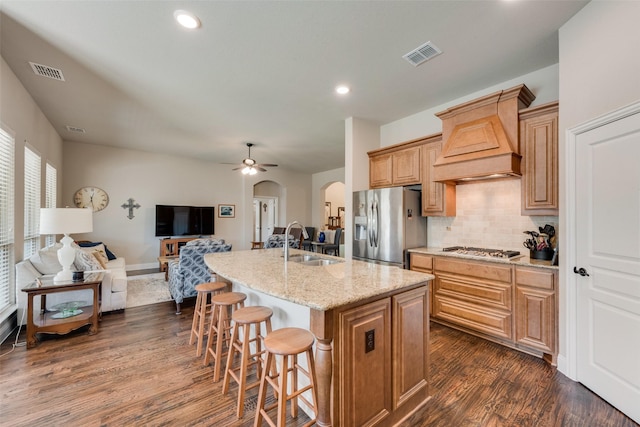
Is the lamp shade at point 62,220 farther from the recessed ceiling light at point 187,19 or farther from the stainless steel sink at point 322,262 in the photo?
the stainless steel sink at point 322,262

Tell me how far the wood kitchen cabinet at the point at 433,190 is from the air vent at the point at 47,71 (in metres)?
4.53

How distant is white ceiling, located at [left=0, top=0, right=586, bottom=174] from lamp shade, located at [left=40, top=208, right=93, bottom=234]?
1.60 m

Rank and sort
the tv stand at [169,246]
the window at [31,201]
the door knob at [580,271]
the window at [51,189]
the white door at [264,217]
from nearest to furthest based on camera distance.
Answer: the door knob at [580,271] < the window at [31,201] < the window at [51,189] < the tv stand at [169,246] < the white door at [264,217]

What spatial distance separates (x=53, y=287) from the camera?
9.25 feet

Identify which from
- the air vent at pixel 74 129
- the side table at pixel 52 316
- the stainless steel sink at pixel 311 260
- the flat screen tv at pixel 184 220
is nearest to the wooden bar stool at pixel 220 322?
the stainless steel sink at pixel 311 260

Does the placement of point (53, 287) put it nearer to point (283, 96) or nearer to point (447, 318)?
point (283, 96)

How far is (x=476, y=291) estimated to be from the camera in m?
2.83

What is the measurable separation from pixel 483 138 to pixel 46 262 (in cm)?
541

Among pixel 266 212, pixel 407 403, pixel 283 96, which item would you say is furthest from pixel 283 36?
pixel 266 212

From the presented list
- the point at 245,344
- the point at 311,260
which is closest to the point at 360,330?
the point at 245,344

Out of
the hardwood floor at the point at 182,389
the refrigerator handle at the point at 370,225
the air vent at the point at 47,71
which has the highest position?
the air vent at the point at 47,71

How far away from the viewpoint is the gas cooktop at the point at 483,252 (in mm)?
2828

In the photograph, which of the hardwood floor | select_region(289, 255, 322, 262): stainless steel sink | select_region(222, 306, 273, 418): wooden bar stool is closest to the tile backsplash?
the hardwood floor

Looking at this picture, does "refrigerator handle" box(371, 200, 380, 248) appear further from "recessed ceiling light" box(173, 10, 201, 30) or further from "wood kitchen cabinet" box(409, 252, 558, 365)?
"recessed ceiling light" box(173, 10, 201, 30)
